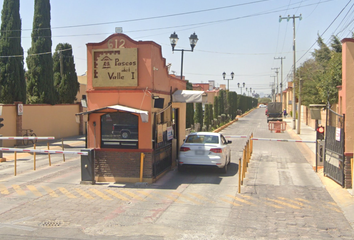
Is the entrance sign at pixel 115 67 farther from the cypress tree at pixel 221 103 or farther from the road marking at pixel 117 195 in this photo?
the cypress tree at pixel 221 103

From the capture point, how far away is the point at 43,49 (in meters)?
28.6

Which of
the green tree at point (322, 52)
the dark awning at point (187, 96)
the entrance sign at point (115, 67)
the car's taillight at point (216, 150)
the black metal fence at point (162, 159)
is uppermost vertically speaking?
the green tree at point (322, 52)

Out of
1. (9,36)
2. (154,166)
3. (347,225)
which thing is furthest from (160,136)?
(9,36)

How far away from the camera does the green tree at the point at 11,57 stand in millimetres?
24078

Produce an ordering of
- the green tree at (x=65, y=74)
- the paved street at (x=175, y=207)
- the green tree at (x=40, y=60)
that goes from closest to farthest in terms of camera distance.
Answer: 1. the paved street at (x=175, y=207)
2. the green tree at (x=40, y=60)
3. the green tree at (x=65, y=74)

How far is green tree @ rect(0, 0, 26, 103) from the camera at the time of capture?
24.1 metres

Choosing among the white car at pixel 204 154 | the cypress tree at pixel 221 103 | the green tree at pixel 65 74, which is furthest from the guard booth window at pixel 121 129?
the cypress tree at pixel 221 103

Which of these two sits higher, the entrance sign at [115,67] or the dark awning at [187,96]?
the entrance sign at [115,67]

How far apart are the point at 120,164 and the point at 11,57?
55.4ft

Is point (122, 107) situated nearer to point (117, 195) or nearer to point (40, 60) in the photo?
point (117, 195)

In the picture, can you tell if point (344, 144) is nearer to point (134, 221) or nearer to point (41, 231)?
point (134, 221)

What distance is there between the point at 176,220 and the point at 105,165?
468 centimetres

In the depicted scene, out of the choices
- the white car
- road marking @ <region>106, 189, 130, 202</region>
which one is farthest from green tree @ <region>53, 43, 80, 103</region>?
road marking @ <region>106, 189, 130, 202</region>

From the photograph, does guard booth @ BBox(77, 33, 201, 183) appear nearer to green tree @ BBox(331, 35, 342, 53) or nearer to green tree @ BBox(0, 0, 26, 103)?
green tree @ BBox(0, 0, 26, 103)
